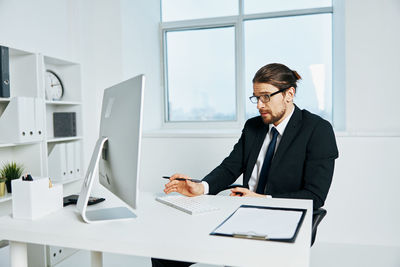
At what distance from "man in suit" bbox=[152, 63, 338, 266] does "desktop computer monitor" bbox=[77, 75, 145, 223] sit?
1.61 feet

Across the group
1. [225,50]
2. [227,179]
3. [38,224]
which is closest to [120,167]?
[38,224]

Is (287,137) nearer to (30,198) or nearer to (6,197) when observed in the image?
(30,198)

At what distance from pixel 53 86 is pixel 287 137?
201 centimetres

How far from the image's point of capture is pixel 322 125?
1780 millimetres

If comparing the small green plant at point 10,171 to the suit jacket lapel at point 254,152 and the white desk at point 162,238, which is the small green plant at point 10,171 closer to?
the white desk at point 162,238

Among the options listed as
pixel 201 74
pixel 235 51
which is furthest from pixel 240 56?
pixel 201 74

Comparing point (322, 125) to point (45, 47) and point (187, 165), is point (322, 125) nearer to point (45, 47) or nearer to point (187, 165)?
point (187, 165)

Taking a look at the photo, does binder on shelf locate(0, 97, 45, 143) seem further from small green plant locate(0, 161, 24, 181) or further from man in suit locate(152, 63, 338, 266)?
man in suit locate(152, 63, 338, 266)

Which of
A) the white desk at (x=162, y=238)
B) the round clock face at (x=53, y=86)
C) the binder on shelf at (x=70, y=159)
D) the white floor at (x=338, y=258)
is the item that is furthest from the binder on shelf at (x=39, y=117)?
the white desk at (x=162, y=238)

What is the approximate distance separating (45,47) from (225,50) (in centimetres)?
171

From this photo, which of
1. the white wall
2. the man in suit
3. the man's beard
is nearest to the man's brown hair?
the man in suit

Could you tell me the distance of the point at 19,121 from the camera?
2279mm

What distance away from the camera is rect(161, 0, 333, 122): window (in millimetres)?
3318

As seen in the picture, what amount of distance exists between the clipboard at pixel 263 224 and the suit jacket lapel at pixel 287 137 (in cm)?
50
